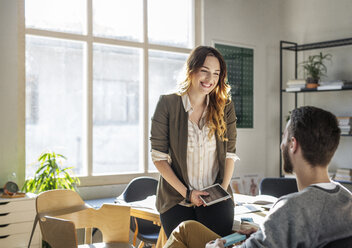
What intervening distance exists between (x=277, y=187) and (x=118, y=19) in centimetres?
247

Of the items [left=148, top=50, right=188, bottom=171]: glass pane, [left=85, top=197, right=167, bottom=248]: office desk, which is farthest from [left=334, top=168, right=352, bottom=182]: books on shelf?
[left=85, top=197, right=167, bottom=248]: office desk

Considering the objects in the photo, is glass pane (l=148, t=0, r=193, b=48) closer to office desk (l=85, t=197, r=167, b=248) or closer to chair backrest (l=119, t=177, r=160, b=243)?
chair backrest (l=119, t=177, r=160, b=243)

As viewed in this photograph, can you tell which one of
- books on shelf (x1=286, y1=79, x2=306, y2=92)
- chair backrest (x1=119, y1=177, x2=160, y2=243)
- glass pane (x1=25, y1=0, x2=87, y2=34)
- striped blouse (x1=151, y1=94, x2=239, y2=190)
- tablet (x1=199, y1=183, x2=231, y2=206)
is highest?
glass pane (x1=25, y1=0, x2=87, y2=34)

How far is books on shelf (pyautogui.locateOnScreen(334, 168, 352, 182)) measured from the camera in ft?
15.8

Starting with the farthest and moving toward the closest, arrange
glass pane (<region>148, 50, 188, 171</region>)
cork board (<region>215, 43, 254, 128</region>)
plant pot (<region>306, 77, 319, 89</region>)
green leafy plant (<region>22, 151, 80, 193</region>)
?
cork board (<region>215, 43, 254, 128</region>), plant pot (<region>306, 77, 319, 89</region>), glass pane (<region>148, 50, 188, 171</region>), green leafy plant (<region>22, 151, 80, 193</region>)

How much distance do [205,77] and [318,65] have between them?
353 cm

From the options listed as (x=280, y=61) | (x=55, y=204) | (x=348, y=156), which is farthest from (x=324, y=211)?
(x=280, y=61)

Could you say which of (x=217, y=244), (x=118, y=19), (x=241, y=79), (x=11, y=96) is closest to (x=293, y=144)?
(x=217, y=244)

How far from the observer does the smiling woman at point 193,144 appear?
2.23m

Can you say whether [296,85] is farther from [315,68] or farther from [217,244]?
[217,244]

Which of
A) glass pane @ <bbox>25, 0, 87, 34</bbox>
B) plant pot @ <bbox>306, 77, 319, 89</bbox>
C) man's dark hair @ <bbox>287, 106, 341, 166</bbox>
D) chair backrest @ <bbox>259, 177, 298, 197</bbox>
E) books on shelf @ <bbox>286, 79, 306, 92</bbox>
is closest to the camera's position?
man's dark hair @ <bbox>287, 106, 341, 166</bbox>

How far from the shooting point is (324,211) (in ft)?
4.75

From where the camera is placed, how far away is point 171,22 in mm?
5109

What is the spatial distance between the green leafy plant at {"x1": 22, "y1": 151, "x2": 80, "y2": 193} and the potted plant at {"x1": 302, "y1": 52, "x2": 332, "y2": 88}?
9.70 ft
